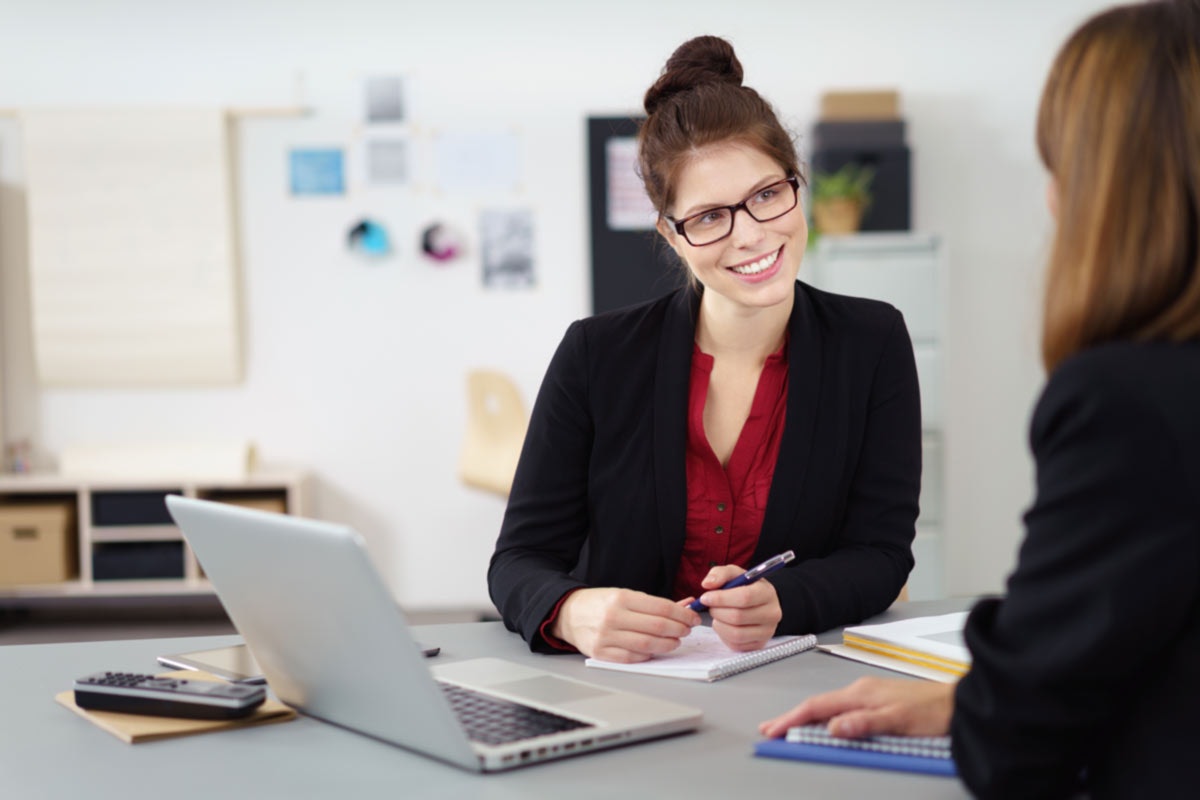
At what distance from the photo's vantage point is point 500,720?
1093 mm

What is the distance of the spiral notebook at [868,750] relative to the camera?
3.24 ft

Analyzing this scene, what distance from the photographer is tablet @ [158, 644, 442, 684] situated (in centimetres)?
132

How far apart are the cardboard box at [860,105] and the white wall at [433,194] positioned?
9.9 inches

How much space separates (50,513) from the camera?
4.76m

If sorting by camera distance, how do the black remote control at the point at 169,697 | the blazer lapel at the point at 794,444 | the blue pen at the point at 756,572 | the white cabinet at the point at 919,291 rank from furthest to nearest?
the white cabinet at the point at 919,291, the blazer lapel at the point at 794,444, the blue pen at the point at 756,572, the black remote control at the point at 169,697

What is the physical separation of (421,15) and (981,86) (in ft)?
7.76

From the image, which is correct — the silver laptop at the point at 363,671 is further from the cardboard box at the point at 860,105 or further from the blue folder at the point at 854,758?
the cardboard box at the point at 860,105

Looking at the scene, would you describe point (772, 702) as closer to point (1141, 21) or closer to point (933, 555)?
point (1141, 21)

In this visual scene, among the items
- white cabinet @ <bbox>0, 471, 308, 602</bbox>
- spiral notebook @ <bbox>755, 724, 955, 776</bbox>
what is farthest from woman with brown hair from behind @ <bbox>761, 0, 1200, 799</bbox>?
white cabinet @ <bbox>0, 471, 308, 602</bbox>

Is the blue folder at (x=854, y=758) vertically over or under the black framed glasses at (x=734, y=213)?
under

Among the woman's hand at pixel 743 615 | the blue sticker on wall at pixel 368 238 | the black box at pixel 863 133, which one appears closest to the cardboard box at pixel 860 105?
the black box at pixel 863 133

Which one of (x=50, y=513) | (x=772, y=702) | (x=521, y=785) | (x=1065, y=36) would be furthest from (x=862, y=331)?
(x=50, y=513)

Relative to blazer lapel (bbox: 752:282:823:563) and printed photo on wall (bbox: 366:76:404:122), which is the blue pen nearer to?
blazer lapel (bbox: 752:282:823:563)

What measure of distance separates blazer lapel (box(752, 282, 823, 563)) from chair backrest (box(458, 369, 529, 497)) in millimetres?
A: 3004
